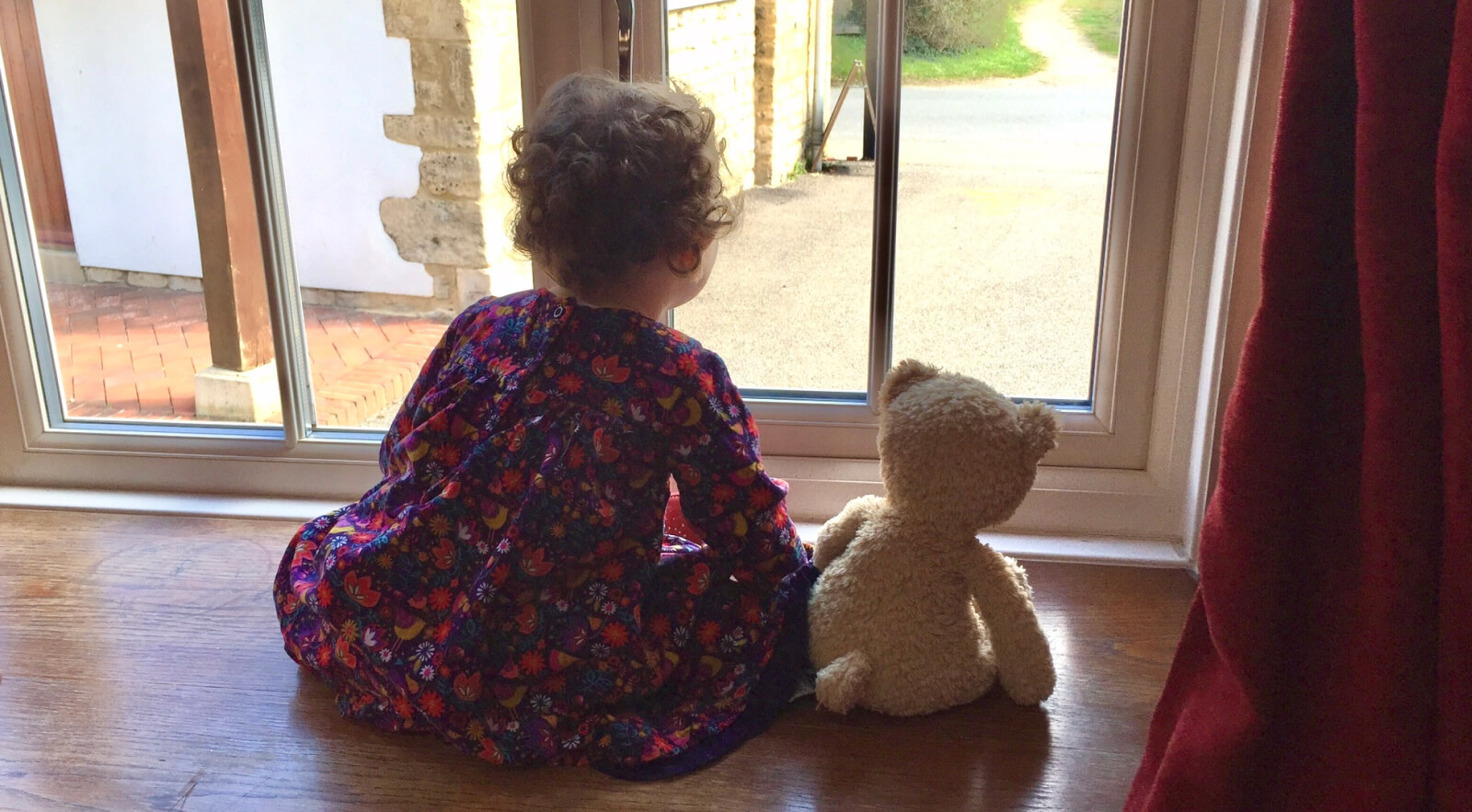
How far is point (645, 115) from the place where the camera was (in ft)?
3.85

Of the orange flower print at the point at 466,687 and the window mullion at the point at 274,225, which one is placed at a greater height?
the window mullion at the point at 274,225

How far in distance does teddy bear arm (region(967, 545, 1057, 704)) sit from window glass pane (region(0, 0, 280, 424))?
1.30 meters

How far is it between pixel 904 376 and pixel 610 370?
0.32 meters

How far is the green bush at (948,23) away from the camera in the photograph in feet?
4.86

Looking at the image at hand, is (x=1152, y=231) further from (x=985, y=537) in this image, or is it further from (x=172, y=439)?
(x=172, y=439)

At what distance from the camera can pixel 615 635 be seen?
47.1 inches

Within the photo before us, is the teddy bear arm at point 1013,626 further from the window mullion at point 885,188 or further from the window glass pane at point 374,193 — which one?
the window glass pane at point 374,193

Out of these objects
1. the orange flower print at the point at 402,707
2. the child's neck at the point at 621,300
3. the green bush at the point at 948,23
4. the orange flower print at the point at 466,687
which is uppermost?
the green bush at the point at 948,23

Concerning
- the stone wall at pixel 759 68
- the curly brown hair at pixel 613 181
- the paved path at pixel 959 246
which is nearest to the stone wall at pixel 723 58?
the stone wall at pixel 759 68

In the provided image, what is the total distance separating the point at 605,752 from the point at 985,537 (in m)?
0.71

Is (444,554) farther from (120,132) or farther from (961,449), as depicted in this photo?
(120,132)

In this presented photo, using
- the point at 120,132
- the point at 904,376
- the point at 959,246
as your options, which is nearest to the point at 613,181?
the point at 904,376

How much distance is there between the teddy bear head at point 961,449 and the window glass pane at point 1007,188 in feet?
1.55

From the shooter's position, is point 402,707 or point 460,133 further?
point 460,133
